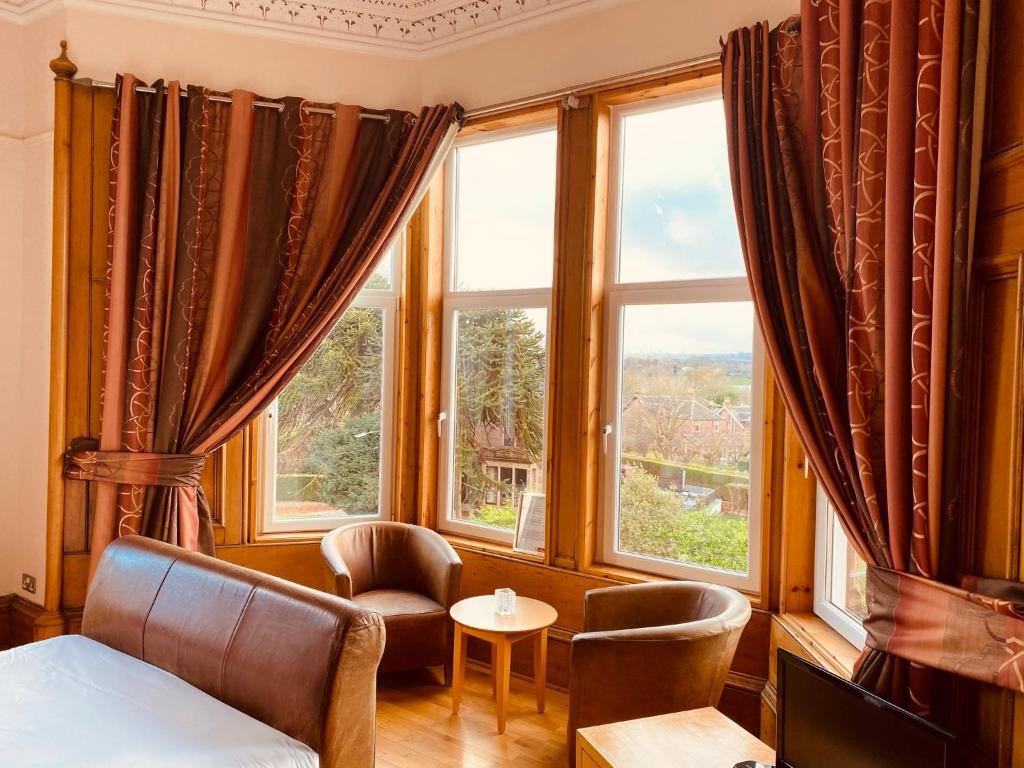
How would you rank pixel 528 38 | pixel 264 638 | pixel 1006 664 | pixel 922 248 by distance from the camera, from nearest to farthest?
pixel 1006 664 < pixel 922 248 < pixel 264 638 < pixel 528 38

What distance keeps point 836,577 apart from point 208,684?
2165 mm

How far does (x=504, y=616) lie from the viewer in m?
3.24

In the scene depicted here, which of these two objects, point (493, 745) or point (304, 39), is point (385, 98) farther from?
point (493, 745)

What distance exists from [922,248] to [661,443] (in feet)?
5.74

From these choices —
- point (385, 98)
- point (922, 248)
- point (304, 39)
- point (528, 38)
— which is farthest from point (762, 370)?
point (304, 39)

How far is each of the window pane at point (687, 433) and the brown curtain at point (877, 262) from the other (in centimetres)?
70

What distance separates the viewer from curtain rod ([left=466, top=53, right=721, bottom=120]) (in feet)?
10.4

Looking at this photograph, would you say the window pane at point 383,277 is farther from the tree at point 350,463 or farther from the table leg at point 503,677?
the table leg at point 503,677

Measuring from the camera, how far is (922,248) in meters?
1.83

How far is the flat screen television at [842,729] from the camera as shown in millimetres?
1481

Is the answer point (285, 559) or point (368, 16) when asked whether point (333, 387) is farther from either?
point (368, 16)

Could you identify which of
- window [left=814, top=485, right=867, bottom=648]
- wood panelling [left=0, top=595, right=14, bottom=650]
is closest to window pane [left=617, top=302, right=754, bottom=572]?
window [left=814, top=485, right=867, bottom=648]

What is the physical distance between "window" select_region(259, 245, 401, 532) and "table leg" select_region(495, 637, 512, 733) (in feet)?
4.27

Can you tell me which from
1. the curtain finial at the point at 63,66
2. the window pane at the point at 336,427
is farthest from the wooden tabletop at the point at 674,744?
the curtain finial at the point at 63,66
